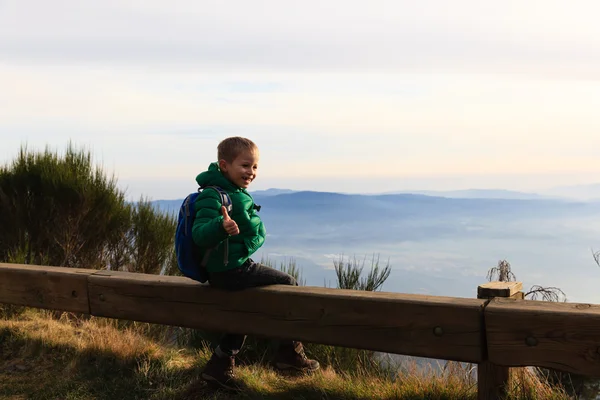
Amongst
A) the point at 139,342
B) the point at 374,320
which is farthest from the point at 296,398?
the point at 139,342

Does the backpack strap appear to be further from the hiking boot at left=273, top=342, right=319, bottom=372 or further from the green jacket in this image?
the hiking boot at left=273, top=342, right=319, bottom=372

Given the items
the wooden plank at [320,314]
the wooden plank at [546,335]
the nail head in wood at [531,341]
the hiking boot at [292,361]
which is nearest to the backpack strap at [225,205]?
the wooden plank at [320,314]

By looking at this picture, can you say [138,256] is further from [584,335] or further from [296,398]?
[584,335]

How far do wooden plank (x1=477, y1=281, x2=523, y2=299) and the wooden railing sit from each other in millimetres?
13

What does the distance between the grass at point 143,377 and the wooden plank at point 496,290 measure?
46cm

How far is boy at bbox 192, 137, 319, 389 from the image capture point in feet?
12.5

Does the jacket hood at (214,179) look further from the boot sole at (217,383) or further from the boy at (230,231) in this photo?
the boot sole at (217,383)

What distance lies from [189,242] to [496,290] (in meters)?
1.83

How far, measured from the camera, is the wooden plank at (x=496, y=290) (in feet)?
12.3

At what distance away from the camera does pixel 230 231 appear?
12.2 feet

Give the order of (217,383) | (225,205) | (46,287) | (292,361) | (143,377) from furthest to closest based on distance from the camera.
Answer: (46,287), (143,377), (292,361), (217,383), (225,205)

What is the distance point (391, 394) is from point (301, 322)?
68 cm

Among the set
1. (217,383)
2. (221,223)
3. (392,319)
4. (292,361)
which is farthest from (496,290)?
(217,383)

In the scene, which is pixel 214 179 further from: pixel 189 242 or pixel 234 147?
pixel 189 242
